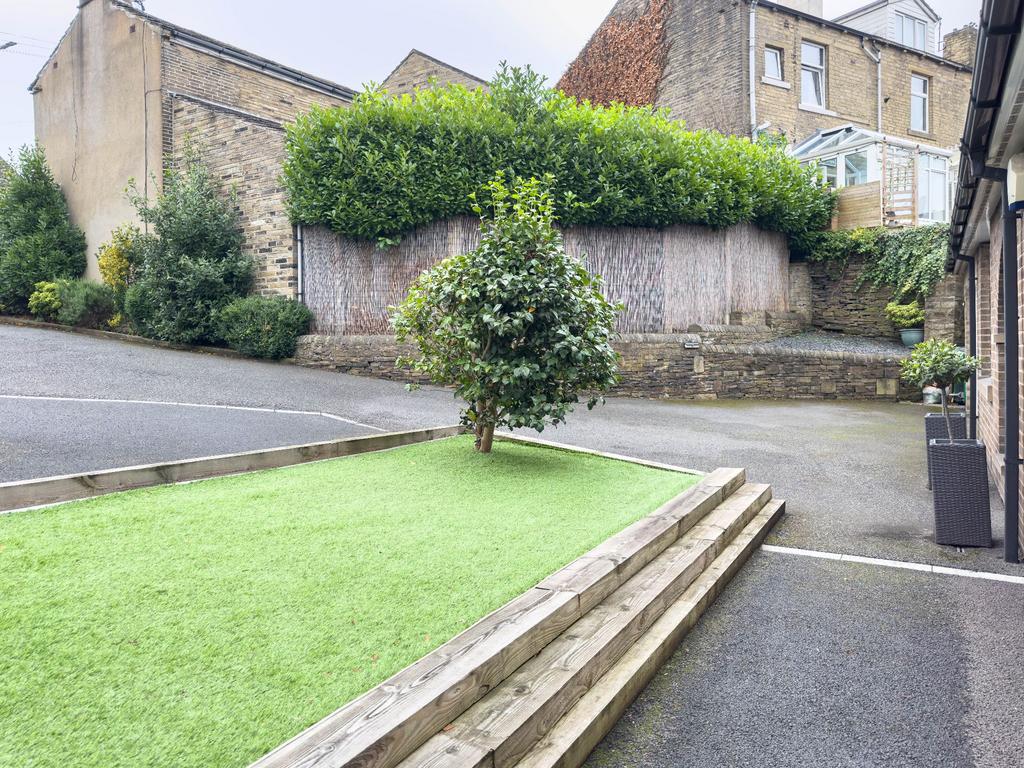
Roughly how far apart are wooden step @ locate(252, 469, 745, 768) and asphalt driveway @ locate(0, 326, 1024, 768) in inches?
17.9

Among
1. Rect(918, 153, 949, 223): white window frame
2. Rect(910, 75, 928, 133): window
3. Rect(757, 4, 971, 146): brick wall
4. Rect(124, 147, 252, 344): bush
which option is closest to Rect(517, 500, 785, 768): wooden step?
Rect(124, 147, 252, 344): bush

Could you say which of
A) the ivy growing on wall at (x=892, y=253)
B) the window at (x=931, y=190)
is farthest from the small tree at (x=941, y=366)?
the window at (x=931, y=190)

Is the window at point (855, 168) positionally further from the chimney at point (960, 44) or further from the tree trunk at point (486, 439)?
the tree trunk at point (486, 439)

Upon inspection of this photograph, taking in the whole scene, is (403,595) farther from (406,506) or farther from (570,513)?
(570,513)

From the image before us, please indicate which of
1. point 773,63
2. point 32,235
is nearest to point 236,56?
point 32,235

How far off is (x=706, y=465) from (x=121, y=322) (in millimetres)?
14080

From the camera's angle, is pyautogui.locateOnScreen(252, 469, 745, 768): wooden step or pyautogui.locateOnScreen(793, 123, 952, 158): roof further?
pyautogui.locateOnScreen(793, 123, 952, 158): roof

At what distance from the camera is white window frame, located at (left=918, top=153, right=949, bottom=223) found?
17.6 metres

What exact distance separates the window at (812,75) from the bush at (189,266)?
17.1 meters

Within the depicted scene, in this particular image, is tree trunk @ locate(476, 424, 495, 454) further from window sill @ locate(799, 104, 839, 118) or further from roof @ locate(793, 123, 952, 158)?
window sill @ locate(799, 104, 839, 118)

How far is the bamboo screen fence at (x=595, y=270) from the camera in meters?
13.1

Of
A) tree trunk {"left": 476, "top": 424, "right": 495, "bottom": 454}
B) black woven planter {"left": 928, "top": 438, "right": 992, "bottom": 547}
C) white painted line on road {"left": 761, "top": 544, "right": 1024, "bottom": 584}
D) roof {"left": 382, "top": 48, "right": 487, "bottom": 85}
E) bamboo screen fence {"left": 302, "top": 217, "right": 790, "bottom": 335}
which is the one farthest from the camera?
roof {"left": 382, "top": 48, "right": 487, "bottom": 85}

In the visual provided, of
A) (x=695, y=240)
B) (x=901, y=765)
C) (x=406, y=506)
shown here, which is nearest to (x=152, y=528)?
(x=406, y=506)

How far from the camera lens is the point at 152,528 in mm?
3518
